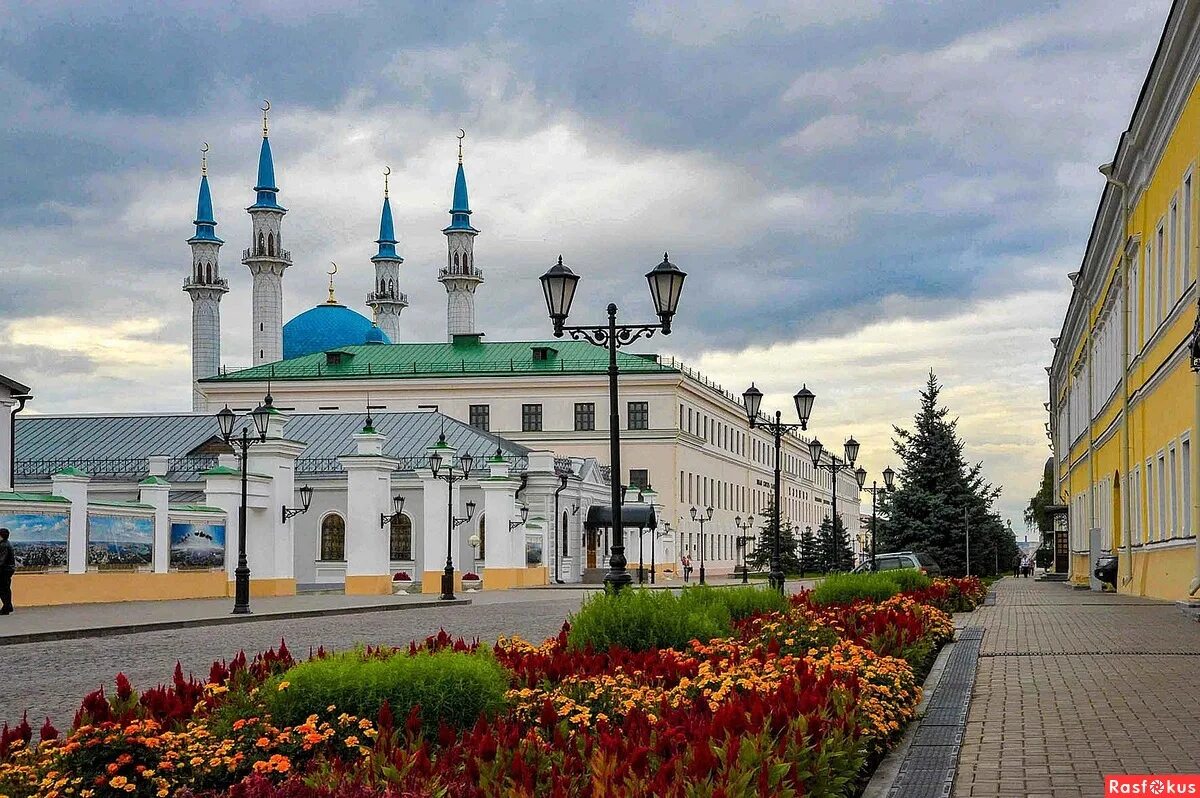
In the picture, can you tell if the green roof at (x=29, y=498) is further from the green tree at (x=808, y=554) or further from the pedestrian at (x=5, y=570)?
the green tree at (x=808, y=554)

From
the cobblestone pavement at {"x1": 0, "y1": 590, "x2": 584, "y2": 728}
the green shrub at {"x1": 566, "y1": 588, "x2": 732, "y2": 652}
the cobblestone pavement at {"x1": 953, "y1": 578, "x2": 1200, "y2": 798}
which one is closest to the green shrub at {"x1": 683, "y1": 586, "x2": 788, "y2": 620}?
the green shrub at {"x1": 566, "y1": 588, "x2": 732, "y2": 652}

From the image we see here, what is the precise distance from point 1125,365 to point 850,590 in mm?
12469

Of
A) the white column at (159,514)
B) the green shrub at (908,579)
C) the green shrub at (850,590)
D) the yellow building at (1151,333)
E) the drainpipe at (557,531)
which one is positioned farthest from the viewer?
the drainpipe at (557,531)

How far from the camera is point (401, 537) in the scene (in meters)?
50.5

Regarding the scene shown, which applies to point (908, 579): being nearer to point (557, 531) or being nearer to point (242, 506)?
point (242, 506)

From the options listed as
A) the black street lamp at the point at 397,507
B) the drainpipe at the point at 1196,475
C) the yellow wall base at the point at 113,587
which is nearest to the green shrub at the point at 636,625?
the drainpipe at the point at 1196,475

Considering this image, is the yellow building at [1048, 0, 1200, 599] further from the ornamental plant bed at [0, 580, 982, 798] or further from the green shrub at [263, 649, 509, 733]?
the green shrub at [263, 649, 509, 733]

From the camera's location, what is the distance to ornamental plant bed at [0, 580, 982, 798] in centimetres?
566

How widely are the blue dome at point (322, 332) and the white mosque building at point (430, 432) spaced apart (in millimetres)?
126

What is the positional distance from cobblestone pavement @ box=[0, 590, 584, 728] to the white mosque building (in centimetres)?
1104

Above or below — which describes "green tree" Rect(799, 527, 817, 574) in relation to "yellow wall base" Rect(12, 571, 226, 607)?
below

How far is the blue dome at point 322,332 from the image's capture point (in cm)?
8881

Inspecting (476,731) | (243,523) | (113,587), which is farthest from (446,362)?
(476,731)

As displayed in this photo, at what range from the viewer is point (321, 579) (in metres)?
48.2
